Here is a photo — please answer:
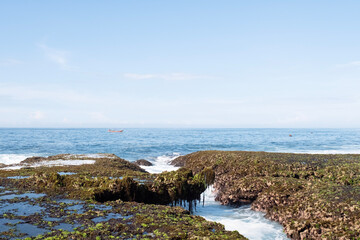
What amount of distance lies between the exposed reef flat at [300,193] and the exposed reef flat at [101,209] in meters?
5.53

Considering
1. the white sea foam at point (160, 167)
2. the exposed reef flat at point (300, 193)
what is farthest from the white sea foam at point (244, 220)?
the white sea foam at point (160, 167)

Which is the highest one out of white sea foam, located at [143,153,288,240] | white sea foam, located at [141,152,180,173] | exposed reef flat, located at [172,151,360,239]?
exposed reef flat, located at [172,151,360,239]

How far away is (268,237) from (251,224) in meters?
2.41

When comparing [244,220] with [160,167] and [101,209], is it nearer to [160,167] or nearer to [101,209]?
[101,209]

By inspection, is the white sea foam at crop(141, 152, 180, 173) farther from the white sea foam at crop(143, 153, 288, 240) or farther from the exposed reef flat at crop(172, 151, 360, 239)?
the white sea foam at crop(143, 153, 288, 240)

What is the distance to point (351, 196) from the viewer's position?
18.8 m

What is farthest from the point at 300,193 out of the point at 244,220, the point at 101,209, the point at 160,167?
the point at 160,167

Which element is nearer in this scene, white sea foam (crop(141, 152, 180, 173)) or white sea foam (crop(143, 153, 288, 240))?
white sea foam (crop(143, 153, 288, 240))

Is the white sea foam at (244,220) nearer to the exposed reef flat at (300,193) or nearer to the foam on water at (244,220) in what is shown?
the foam on water at (244,220)

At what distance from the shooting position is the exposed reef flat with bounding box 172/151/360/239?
53.1ft

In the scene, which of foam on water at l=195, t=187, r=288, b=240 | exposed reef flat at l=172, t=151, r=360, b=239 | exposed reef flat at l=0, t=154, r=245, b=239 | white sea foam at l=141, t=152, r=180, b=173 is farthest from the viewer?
white sea foam at l=141, t=152, r=180, b=173

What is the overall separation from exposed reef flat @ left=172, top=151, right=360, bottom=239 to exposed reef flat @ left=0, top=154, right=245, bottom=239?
553 cm

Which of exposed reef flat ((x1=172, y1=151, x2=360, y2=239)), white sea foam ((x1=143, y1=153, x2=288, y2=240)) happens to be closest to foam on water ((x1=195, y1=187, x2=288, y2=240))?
white sea foam ((x1=143, y1=153, x2=288, y2=240))

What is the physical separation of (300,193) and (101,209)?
1590 cm
